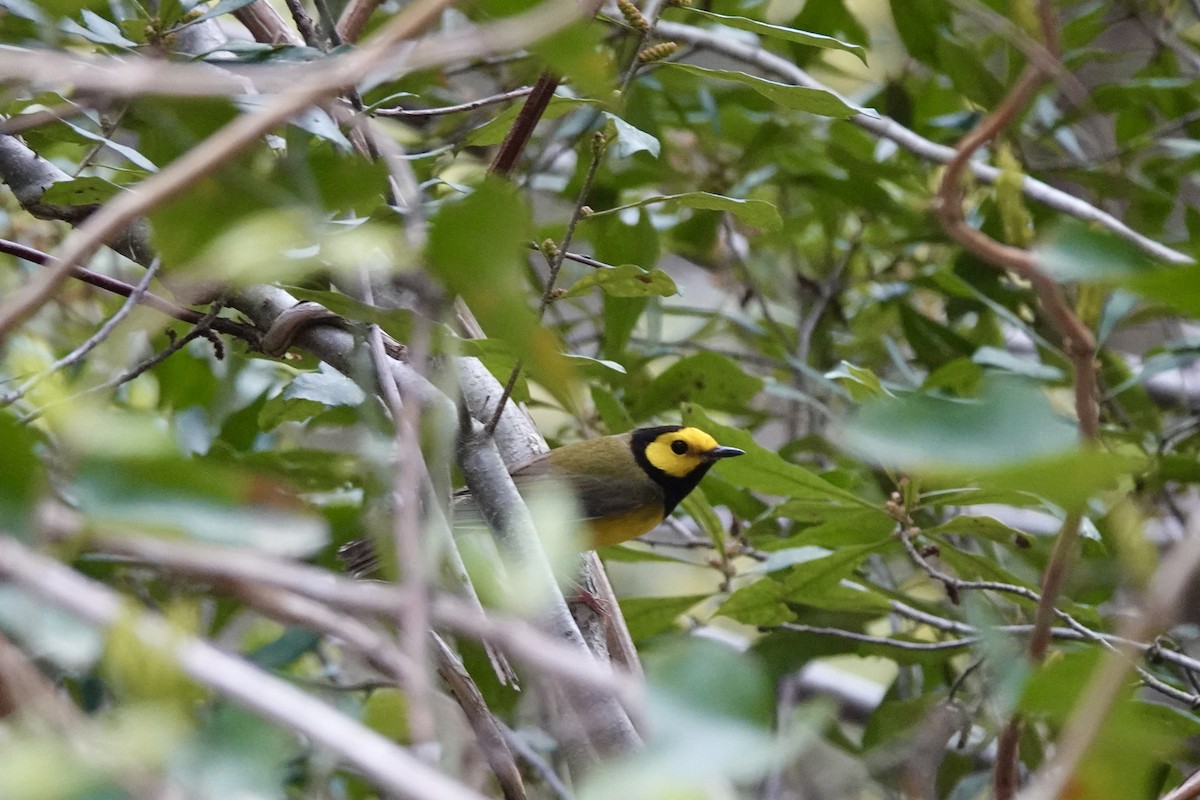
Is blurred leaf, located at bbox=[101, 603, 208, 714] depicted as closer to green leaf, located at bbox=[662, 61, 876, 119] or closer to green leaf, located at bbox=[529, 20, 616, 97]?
green leaf, located at bbox=[529, 20, 616, 97]

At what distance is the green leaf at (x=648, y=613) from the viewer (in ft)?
7.54

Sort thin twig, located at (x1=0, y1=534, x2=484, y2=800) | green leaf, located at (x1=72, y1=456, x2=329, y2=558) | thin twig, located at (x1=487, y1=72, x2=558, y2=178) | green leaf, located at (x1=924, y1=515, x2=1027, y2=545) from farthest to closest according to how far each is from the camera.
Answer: green leaf, located at (x1=924, y1=515, x2=1027, y2=545) → thin twig, located at (x1=487, y1=72, x2=558, y2=178) → green leaf, located at (x1=72, y1=456, x2=329, y2=558) → thin twig, located at (x1=0, y1=534, x2=484, y2=800)

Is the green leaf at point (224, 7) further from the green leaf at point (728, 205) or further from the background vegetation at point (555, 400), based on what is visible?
the green leaf at point (728, 205)

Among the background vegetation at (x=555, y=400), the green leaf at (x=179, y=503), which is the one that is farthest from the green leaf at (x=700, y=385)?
the green leaf at (x=179, y=503)

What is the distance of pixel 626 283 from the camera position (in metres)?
1.57

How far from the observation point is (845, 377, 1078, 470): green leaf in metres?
0.61

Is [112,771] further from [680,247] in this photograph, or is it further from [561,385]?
[680,247]

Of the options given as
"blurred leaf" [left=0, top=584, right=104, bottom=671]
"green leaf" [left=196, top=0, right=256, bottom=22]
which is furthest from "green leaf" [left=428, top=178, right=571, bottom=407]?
"green leaf" [left=196, top=0, right=256, bottom=22]

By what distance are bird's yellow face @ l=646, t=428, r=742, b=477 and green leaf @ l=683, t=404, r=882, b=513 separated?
44.1 inches

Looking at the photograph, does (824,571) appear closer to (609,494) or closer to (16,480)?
(609,494)

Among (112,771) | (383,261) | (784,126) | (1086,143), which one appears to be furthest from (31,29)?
(1086,143)

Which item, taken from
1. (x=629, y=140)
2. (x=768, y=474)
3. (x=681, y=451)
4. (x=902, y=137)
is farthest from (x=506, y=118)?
(x=681, y=451)

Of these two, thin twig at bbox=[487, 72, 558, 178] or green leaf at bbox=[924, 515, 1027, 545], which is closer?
thin twig at bbox=[487, 72, 558, 178]

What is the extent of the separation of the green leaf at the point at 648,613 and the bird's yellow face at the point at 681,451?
0.80 metres
